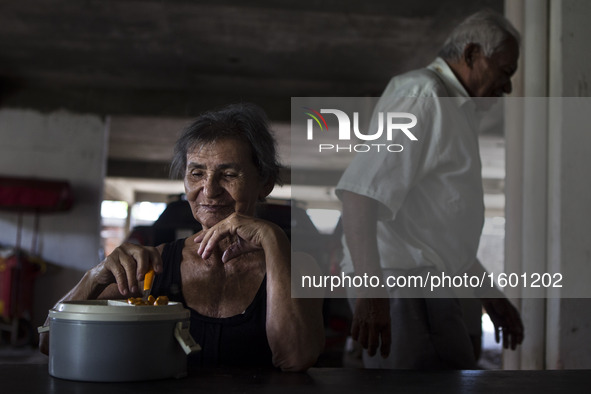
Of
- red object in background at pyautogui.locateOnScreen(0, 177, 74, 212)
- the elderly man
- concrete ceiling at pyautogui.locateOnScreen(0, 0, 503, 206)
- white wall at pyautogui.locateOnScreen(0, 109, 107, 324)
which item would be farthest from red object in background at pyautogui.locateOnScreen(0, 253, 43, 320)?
the elderly man

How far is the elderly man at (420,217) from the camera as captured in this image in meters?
1.62

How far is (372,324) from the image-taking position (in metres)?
1.57

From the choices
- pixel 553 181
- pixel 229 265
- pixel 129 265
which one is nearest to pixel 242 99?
pixel 229 265

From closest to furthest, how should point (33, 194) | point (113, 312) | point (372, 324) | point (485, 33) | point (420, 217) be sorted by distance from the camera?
1. point (113, 312)
2. point (372, 324)
3. point (420, 217)
4. point (485, 33)
5. point (33, 194)

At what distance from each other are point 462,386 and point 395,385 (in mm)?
110

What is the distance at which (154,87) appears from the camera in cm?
699

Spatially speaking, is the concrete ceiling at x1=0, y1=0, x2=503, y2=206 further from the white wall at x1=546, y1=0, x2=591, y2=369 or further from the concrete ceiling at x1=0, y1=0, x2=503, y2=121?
the white wall at x1=546, y1=0, x2=591, y2=369

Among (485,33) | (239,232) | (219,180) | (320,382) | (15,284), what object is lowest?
(15,284)

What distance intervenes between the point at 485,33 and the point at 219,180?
0.94m

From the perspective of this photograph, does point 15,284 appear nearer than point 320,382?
No

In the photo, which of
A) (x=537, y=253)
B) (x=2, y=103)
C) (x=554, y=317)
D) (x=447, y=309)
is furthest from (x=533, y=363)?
(x=2, y=103)

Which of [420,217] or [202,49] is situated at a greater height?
[202,49]

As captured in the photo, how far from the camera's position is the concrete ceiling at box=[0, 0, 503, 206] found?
15.4 feet

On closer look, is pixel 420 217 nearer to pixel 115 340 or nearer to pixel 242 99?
pixel 242 99
